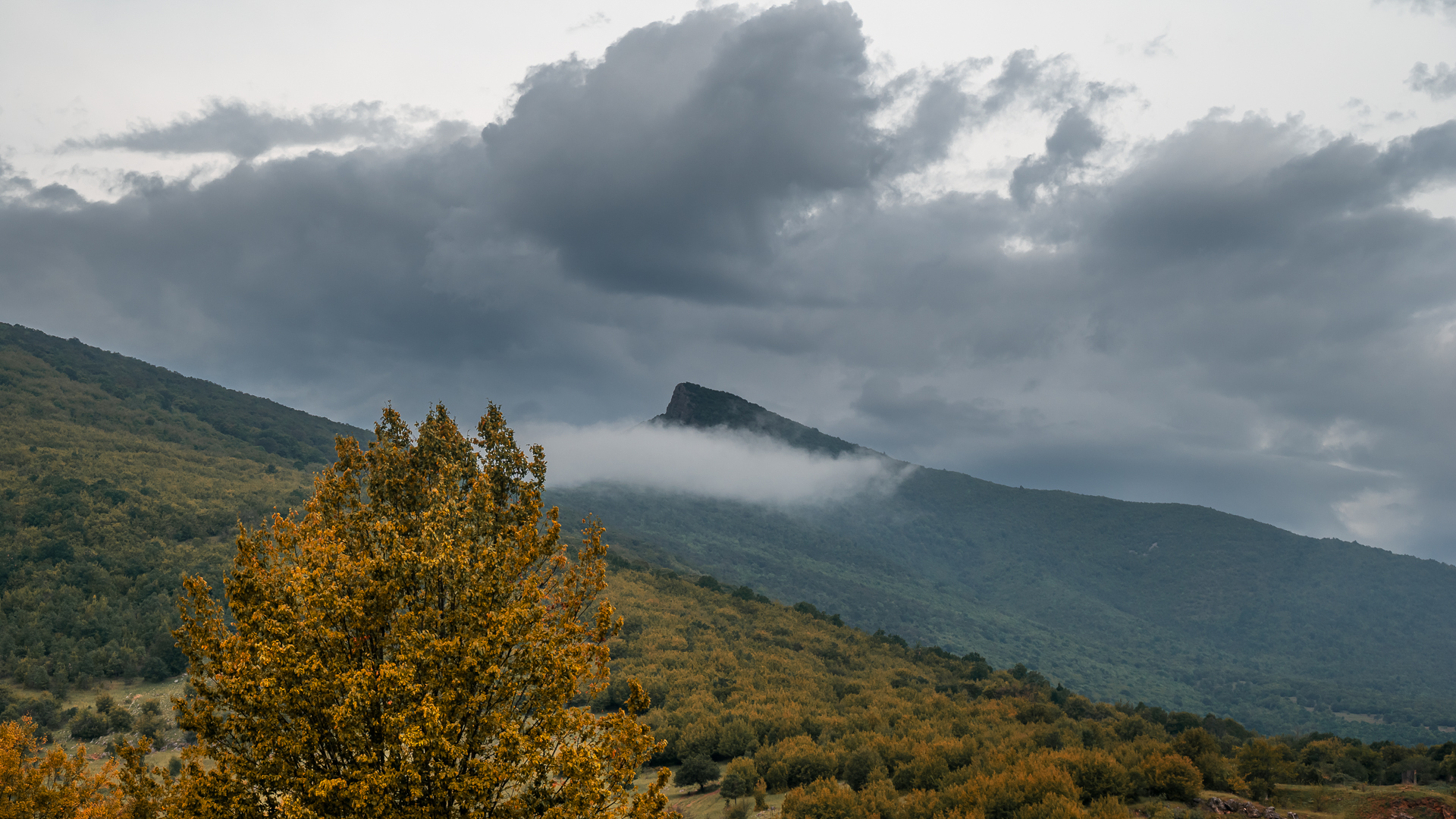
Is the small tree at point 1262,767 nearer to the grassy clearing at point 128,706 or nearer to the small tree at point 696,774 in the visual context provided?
the small tree at point 696,774

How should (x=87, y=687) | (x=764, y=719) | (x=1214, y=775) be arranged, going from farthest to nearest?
(x=87, y=687) → (x=764, y=719) → (x=1214, y=775)

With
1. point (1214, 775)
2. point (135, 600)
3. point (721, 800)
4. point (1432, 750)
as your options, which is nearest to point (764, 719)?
point (721, 800)

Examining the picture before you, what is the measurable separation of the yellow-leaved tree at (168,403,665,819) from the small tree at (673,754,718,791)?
27789 mm

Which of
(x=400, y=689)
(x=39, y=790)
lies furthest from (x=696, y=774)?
(x=400, y=689)

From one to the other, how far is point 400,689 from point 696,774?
30794 millimetres

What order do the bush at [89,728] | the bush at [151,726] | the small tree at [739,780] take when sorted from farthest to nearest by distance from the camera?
the bush at [89,728]
the bush at [151,726]
the small tree at [739,780]

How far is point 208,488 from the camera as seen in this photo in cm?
10556

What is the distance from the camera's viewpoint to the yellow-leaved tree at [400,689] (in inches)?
345

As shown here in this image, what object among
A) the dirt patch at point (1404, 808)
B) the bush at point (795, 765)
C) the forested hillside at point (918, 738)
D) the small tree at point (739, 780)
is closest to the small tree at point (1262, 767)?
the forested hillside at point (918, 738)

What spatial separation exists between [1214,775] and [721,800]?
776 inches

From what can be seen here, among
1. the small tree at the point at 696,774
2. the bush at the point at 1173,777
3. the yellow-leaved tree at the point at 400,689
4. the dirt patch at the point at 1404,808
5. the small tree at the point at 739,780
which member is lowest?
the small tree at the point at 696,774

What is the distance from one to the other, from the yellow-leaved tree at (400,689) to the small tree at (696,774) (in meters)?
27.8

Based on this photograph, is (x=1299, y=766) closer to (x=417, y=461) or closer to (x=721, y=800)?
(x=721, y=800)

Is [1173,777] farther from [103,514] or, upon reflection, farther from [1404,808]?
[103,514]
